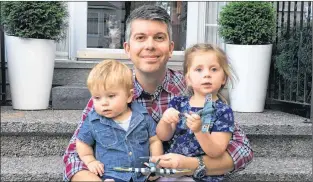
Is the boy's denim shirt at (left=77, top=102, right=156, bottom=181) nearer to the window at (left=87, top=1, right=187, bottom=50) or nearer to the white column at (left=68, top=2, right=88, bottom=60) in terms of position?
the white column at (left=68, top=2, right=88, bottom=60)

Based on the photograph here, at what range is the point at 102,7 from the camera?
436cm

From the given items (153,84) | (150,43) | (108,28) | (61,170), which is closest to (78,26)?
(108,28)

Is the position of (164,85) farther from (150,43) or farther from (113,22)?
(113,22)

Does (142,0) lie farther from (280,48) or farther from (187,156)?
(187,156)

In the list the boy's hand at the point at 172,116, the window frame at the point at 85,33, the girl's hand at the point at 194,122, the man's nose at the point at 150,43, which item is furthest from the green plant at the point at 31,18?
the girl's hand at the point at 194,122

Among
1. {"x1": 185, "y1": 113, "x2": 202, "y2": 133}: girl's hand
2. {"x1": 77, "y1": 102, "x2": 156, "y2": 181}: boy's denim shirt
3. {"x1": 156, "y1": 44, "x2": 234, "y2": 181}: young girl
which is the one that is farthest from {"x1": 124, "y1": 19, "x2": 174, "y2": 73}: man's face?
{"x1": 185, "y1": 113, "x2": 202, "y2": 133}: girl's hand

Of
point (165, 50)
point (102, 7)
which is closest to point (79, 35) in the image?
point (102, 7)

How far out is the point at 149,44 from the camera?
1874 millimetres

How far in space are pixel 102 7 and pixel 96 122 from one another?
2703 millimetres

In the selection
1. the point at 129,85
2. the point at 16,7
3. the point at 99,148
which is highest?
the point at 16,7

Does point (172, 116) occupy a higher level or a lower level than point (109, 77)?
lower

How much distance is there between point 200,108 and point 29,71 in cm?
160

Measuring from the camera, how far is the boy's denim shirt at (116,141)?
1776 mm

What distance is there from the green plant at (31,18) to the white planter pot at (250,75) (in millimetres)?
1182
